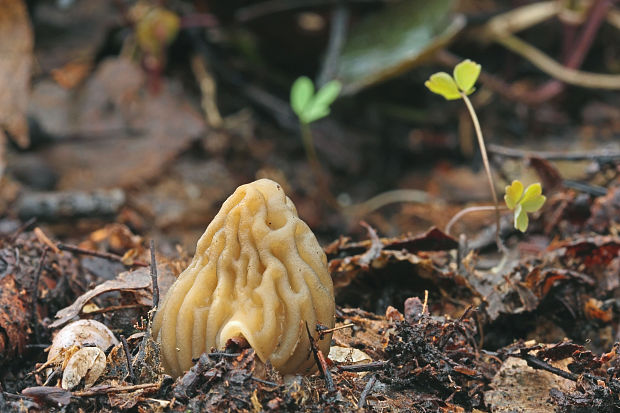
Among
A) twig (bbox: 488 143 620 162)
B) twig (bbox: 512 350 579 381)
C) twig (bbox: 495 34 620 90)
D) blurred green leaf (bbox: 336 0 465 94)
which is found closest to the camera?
twig (bbox: 512 350 579 381)

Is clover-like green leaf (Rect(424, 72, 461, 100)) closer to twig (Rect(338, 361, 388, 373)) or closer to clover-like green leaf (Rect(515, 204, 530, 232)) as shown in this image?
clover-like green leaf (Rect(515, 204, 530, 232))

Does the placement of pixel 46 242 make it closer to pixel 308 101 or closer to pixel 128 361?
pixel 128 361

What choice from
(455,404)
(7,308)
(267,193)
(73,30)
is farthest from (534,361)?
(73,30)

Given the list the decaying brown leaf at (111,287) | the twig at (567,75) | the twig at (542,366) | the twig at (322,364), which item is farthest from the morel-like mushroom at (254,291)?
the twig at (567,75)

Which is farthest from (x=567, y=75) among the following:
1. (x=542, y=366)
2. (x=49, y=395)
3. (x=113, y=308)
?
Answer: (x=49, y=395)

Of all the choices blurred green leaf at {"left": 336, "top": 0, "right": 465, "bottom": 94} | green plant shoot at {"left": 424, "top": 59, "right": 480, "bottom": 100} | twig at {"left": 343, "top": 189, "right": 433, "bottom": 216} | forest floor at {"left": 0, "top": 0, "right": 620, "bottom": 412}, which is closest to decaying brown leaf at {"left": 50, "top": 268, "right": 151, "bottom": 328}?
forest floor at {"left": 0, "top": 0, "right": 620, "bottom": 412}

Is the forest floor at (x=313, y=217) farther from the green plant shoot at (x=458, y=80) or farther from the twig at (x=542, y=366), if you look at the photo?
the green plant shoot at (x=458, y=80)
